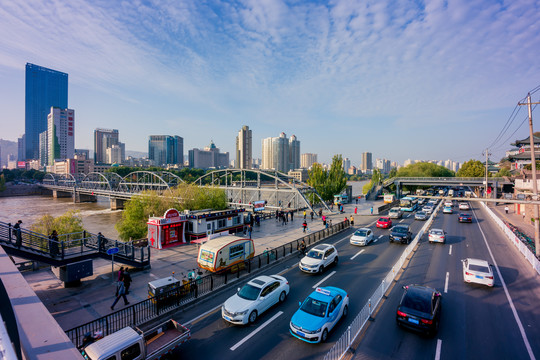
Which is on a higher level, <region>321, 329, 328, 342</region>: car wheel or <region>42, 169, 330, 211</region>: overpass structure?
<region>42, 169, 330, 211</region>: overpass structure

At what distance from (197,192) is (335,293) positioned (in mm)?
26501

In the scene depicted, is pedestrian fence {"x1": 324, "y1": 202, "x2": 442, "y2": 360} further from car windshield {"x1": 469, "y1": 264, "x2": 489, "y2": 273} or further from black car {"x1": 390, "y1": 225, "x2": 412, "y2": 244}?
black car {"x1": 390, "y1": 225, "x2": 412, "y2": 244}

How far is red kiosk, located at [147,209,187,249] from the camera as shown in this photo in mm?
23359

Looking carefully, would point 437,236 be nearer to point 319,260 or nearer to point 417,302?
point 319,260

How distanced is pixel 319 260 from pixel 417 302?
702 cm

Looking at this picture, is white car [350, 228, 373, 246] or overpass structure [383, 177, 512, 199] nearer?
white car [350, 228, 373, 246]

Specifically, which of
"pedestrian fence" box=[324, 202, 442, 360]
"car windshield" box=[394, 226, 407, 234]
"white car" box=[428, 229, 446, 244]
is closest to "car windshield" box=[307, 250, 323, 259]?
"pedestrian fence" box=[324, 202, 442, 360]

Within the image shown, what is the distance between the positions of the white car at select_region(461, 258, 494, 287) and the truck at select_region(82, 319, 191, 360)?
15.7m

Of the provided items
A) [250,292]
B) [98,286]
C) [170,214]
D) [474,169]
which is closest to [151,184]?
[170,214]

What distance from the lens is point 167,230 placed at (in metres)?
24.0

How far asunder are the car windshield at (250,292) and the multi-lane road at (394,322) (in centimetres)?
111

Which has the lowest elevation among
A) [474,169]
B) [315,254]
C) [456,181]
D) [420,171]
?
[315,254]

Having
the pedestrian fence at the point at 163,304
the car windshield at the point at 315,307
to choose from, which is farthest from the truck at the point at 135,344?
the car windshield at the point at 315,307

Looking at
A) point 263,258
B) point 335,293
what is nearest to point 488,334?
point 335,293
